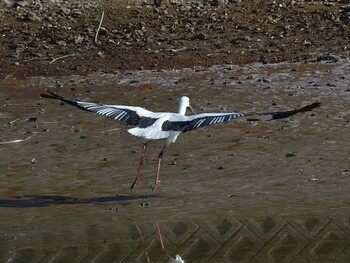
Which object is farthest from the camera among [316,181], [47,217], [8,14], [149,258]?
[8,14]

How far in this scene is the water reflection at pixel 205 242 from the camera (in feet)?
27.5

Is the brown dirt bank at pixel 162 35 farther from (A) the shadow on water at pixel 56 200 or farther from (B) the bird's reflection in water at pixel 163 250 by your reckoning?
(B) the bird's reflection in water at pixel 163 250

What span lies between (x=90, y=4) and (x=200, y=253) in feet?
31.8

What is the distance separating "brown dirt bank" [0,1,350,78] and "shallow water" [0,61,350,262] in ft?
1.69

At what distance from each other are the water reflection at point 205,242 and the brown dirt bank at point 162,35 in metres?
6.00

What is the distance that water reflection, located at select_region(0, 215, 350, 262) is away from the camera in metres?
8.37

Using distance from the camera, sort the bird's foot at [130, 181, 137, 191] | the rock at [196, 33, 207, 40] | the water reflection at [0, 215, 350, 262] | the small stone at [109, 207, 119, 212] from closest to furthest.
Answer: the water reflection at [0, 215, 350, 262]
the small stone at [109, 207, 119, 212]
the bird's foot at [130, 181, 137, 191]
the rock at [196, 33, 207, 40]

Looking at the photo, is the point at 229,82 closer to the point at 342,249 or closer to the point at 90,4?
the point at 90,4

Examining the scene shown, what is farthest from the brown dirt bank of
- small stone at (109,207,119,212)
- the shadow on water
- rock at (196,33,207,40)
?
small stone at (109,207,119,212)

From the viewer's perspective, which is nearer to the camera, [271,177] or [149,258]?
[149,258]

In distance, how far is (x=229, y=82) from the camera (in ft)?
45.8

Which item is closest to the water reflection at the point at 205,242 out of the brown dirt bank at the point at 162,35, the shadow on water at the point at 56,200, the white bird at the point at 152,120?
the shadow on water at the point at 56,200

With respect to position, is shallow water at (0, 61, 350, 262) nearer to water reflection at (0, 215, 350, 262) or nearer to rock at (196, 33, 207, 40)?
water reflection at (0, 215, 350, 262)

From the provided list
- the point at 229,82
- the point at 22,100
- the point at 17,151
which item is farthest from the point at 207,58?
the point at 17,151
